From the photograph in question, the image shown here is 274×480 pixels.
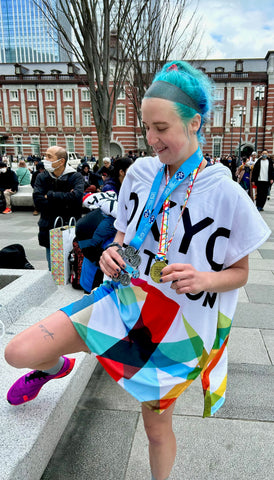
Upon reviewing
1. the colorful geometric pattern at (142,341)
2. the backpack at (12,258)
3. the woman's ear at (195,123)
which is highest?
the woman's ear at (195,123)

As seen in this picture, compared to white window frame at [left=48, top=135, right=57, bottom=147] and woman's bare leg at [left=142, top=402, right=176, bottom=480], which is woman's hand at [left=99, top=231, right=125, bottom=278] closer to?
woman's bare leg at [left=142, top=402, right=176, bottom=480]

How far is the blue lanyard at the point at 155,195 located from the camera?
1.34 metres

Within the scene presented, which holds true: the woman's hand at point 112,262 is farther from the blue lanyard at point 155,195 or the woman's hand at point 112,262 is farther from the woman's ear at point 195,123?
the woman's ear at point 195,123

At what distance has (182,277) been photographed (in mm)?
1168

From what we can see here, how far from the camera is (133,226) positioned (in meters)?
1.45

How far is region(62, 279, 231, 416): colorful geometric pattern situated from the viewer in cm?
138

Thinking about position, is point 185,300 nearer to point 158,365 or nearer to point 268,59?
point 158,365

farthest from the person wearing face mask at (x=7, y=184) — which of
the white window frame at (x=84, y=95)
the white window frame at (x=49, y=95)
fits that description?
the white window frame at (x=49, y=95)

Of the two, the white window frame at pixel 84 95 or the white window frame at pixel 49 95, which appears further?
the white window frame at pixel 49 95

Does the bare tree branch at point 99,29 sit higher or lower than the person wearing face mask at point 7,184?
higher

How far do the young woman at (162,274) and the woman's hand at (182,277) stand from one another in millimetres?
38

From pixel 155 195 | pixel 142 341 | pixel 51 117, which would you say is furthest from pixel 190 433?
pixel 51 117

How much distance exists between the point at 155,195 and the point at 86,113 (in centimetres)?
4995

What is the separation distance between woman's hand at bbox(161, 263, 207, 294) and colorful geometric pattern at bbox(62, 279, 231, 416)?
19 cm
